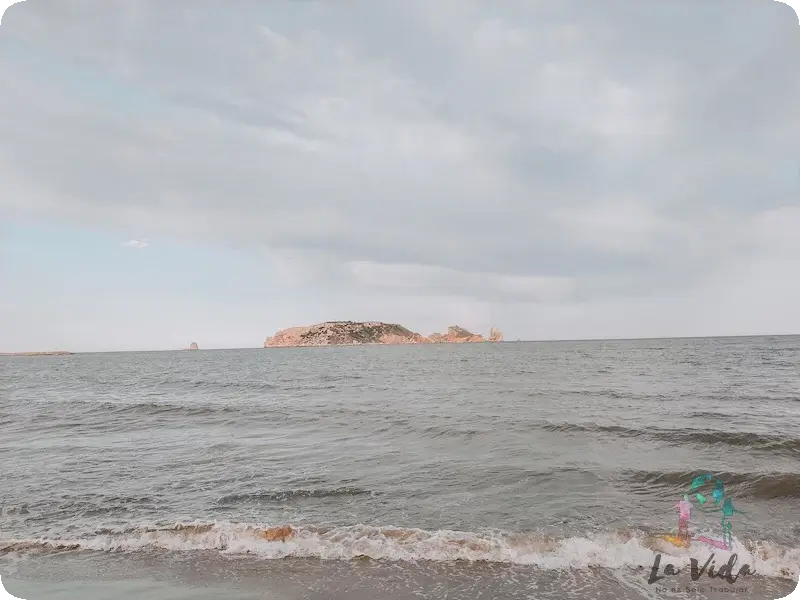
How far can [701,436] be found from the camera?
1672 cm

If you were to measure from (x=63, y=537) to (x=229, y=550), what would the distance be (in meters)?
3.52

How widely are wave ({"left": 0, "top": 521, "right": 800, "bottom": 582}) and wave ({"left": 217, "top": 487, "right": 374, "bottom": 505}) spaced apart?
5.63ft

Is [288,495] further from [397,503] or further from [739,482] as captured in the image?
[739,482]

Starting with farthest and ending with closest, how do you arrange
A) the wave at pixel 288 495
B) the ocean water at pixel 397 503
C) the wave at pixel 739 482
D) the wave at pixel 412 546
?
1. the wave at pixel 739 482
2. the wave at pixel 288 495
3. the wave at pixel 412 546
4. the ocean water at pixel 397 503

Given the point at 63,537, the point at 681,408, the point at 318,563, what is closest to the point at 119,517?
the point at 63,537

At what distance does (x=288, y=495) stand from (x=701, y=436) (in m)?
14.6

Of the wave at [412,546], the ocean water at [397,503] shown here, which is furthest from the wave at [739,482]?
the wave at [412,546]

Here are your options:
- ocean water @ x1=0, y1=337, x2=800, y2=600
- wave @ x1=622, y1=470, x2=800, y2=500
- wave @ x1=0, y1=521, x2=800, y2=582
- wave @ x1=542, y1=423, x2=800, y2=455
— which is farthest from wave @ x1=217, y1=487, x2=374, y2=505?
wave @ x1=542, y1=423, x2=800, y2=455

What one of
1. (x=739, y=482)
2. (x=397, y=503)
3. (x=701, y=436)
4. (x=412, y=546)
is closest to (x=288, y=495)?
(x=397, y=503)

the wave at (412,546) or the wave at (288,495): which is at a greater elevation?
the wave at (412,546)

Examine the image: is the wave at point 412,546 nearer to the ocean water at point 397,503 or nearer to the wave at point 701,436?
the ocean water at point 397,503

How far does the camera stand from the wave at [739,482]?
435 inches

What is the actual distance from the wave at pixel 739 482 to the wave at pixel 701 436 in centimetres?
351

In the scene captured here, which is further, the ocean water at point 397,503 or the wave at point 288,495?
the wave at point 288,495
